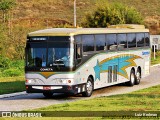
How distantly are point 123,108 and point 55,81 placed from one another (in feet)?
17.4

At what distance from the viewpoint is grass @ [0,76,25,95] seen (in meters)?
26.7

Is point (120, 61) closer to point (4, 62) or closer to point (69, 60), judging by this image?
point (69, 60)

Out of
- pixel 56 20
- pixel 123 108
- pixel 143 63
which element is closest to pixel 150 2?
pixel 56 20

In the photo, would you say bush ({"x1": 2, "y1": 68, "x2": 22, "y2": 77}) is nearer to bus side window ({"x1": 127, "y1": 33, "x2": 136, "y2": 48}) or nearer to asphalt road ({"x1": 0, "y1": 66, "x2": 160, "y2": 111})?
asphalt road ({"x1": 0, "y1": 66, "x2": 160, "y2": 111})

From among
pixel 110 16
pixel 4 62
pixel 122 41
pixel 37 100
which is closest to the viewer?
pixel 37 100

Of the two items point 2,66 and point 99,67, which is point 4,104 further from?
point 2,66

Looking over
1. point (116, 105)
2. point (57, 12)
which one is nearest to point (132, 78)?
point (116, 105)

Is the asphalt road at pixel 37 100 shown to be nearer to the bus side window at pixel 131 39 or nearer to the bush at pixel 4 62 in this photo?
the bus side window at pixel 131 39

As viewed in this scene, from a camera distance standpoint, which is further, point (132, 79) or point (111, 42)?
point (132, 79)

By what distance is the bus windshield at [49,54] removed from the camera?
74.7 ft

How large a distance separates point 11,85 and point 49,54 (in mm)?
6802

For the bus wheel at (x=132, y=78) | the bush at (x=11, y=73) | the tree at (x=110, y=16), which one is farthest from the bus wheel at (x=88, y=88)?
the tree at (x=110, y=16)

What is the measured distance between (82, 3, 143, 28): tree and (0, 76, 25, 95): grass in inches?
1240

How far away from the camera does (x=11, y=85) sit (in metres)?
29.2
